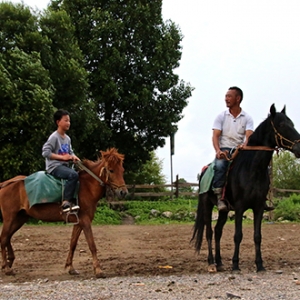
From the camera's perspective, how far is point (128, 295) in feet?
19.9

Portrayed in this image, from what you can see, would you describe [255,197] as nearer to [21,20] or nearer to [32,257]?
[32,257]

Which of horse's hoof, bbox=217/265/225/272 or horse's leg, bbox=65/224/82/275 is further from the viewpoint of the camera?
horse's hoof, bbox=217/265/225/272

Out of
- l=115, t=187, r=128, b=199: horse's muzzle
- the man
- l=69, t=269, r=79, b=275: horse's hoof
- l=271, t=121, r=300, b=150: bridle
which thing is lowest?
l=69, t=269, r=79, b=275: horse's hoof

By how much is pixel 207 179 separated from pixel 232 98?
154 cm

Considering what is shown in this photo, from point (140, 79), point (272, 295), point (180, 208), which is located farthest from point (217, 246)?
point (140, 79)

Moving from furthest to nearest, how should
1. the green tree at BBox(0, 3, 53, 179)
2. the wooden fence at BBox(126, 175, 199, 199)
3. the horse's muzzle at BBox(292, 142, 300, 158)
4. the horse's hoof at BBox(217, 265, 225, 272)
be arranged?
the wooden fence at BBox(126, 175, 199, 199)
the green tree at BBox(0, 3, 53, 179)
the horse's hoof at BBox(217, 265, 225, 272)
the horse's muzzle at BBox(292, 142, 300, 158)

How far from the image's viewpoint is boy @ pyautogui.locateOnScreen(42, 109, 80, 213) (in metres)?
8.34

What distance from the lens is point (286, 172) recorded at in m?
46.4

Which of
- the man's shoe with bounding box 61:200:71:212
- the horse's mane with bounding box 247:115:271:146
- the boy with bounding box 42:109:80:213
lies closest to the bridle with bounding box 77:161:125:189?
the boy with bounding box 42:109:80:213

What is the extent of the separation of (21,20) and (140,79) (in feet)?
32.1

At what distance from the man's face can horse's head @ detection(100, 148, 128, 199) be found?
2.19 meters

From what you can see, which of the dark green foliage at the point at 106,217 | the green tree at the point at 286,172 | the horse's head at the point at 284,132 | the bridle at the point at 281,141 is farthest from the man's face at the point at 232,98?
the green tree at the point at 286,172

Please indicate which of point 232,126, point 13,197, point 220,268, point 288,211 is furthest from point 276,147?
point 288,211

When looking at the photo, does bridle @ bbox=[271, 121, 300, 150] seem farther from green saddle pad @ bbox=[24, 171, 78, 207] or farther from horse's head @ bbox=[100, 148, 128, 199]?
green saddle pad @ bbox=[24, 171, 78, 207]
